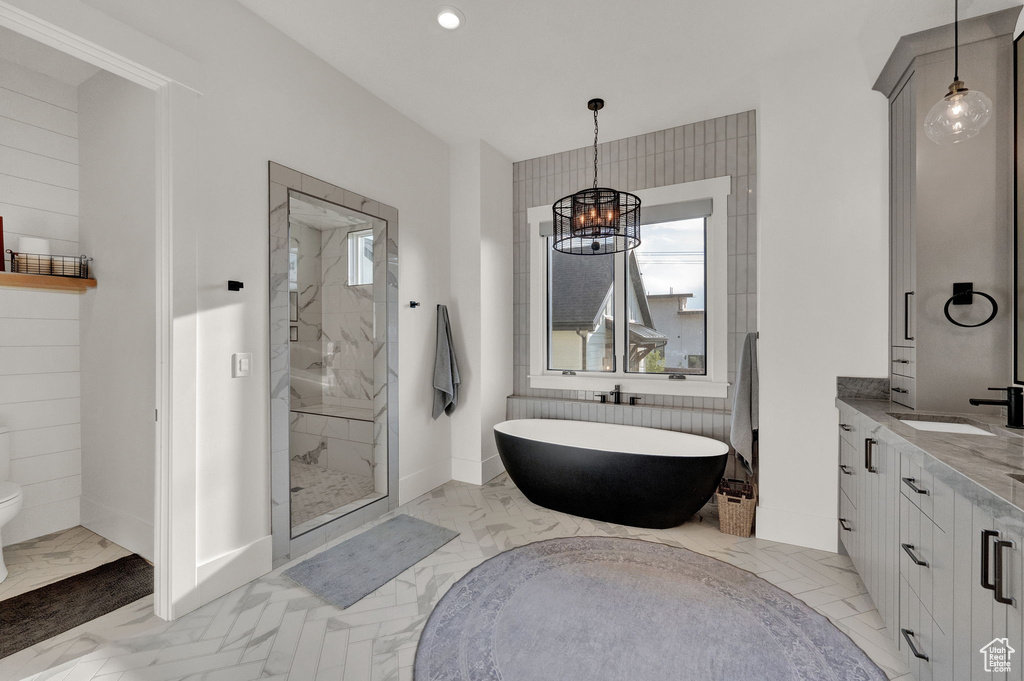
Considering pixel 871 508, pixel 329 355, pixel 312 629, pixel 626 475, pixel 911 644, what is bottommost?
pixel 312 629

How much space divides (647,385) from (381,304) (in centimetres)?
218

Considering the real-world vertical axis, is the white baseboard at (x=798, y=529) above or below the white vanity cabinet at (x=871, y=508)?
below

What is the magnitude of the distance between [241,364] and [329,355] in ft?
7.40

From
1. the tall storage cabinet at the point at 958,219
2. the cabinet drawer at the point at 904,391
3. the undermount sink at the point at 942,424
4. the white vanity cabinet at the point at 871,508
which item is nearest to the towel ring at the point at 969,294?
the tall storage cabinet at the point at 958,219

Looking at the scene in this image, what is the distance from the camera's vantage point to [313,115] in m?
2.61

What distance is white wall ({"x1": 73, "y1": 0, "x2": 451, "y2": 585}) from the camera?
6.84 feet

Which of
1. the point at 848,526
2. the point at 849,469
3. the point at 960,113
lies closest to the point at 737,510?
the point at 848,526

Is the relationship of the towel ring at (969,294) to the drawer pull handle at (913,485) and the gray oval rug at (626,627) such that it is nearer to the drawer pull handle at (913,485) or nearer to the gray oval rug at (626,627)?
the drawer pull handle at (913,485)

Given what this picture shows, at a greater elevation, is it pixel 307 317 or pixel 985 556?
pixel 307 317

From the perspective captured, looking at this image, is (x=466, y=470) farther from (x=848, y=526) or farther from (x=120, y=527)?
(x=848, y=526)

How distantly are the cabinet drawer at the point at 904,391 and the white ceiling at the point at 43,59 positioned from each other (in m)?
4.58

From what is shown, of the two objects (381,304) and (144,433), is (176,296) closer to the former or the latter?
(144,433)

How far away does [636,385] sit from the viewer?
3.72 meters

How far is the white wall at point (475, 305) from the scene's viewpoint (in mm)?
3736
